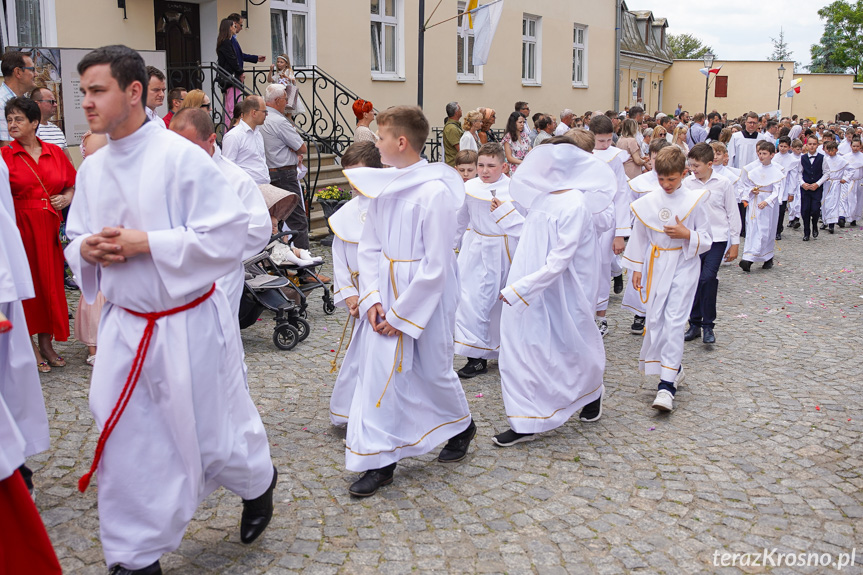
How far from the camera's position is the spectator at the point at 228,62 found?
12.0 metres

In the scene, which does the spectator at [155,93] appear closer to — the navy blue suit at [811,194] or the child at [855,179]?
the navy blue suit at [811,194]

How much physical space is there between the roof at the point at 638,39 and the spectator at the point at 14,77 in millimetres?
25619

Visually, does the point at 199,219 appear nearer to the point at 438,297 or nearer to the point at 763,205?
the point at 438,297

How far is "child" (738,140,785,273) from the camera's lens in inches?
462

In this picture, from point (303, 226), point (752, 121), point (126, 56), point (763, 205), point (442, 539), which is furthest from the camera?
point (752, 121)

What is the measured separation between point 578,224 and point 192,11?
412 inches

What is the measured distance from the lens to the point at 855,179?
16.9 m

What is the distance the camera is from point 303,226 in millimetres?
9547

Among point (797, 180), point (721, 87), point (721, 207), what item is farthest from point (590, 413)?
point (721, 87)

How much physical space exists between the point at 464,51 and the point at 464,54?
0.07m

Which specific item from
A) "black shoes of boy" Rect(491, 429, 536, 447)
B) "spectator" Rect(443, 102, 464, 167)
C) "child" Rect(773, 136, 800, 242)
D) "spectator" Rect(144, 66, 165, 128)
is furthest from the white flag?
"black shoes of boy" Rect(491, 429, 536, 447)

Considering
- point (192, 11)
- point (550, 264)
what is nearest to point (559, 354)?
point (550, 264)

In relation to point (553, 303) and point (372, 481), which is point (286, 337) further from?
point (372, 481)

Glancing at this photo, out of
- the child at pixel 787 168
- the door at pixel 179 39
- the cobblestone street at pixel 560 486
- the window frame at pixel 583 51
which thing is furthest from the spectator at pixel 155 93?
the window frame at pixel 583 51
